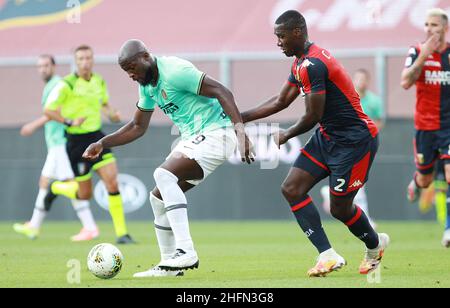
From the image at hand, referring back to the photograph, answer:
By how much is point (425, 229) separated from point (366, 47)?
7444 mm

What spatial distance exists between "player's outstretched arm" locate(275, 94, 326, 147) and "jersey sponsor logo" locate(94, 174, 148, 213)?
388 inches

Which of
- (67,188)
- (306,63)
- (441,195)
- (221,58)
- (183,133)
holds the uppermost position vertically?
(306,63)

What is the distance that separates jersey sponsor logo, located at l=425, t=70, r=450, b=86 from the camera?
1202 centimetres

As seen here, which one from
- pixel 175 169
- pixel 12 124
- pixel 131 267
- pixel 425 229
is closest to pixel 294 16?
pixel 175 169

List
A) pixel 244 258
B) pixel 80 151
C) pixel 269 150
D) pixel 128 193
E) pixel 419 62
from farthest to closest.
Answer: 1. pixel 128 193
2. pixel 269 150
3. pixel 80 151
4. pixel 419 62
5. pixel 244 258

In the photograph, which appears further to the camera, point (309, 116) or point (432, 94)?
point (432, 94)

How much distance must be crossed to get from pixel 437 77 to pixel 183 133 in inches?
168

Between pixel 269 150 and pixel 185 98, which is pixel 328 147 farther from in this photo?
pixel 269 150

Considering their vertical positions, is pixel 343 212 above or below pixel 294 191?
below

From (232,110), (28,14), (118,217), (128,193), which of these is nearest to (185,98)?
(232,110)

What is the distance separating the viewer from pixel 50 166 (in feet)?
51.2

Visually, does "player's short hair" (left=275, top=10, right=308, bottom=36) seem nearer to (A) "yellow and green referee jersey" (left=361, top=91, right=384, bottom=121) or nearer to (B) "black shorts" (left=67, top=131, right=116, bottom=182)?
(B) "black shorts" (left=67, top=131, right=116, bottom=182)

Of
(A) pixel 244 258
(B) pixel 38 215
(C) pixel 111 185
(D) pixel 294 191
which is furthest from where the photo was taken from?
(B) pixel 38 215

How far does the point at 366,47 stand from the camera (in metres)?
22.1
